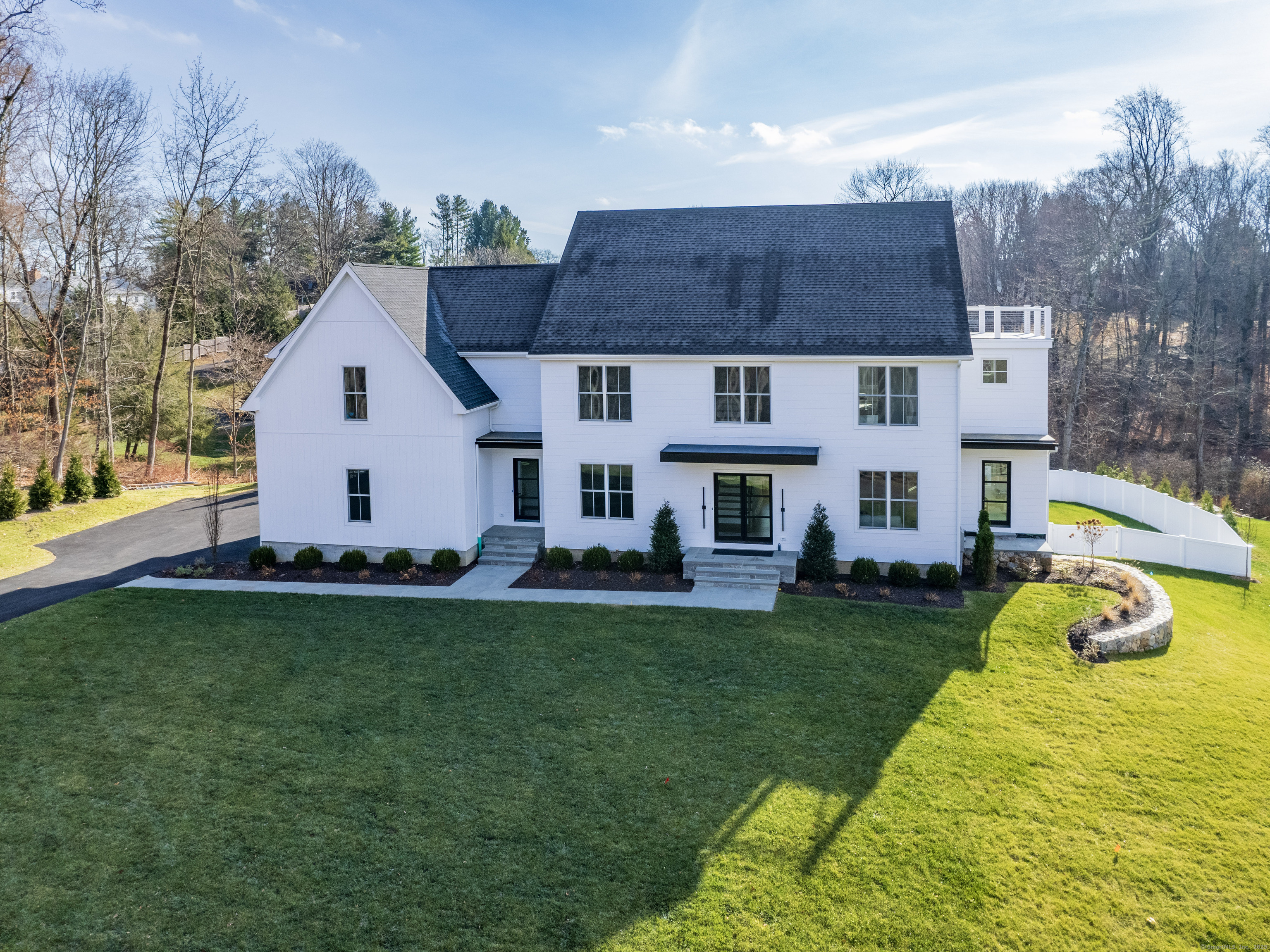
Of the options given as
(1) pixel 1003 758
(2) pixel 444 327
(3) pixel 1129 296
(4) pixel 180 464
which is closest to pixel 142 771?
(1) pixel 1003 758

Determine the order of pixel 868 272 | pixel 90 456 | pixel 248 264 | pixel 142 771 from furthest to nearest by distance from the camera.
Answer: pixel 248 264, pixel 90 456, pixel 868 272, pixel 142 771

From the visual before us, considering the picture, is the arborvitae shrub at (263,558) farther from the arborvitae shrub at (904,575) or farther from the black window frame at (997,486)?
the black window frame at (997,486)

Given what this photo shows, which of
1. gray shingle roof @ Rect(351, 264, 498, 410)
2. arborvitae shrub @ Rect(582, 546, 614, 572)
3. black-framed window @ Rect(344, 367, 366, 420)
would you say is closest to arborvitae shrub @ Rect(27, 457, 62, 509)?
black-framed window @ Rect(344, 367, 366, 420)

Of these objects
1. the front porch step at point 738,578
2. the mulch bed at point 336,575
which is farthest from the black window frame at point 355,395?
the front porch step at point 738,578

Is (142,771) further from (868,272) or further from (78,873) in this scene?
(868,272)

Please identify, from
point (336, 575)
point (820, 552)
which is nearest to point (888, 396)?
point (820, 552)

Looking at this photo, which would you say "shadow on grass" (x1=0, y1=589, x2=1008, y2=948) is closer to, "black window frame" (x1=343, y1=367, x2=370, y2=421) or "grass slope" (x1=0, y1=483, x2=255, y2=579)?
"black window frame" (x1=343, y1=367, x2=370, y2=421)

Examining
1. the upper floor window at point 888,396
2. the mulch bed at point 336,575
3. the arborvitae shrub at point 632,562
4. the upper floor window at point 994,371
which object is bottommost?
the mulch bed at point 336,575
